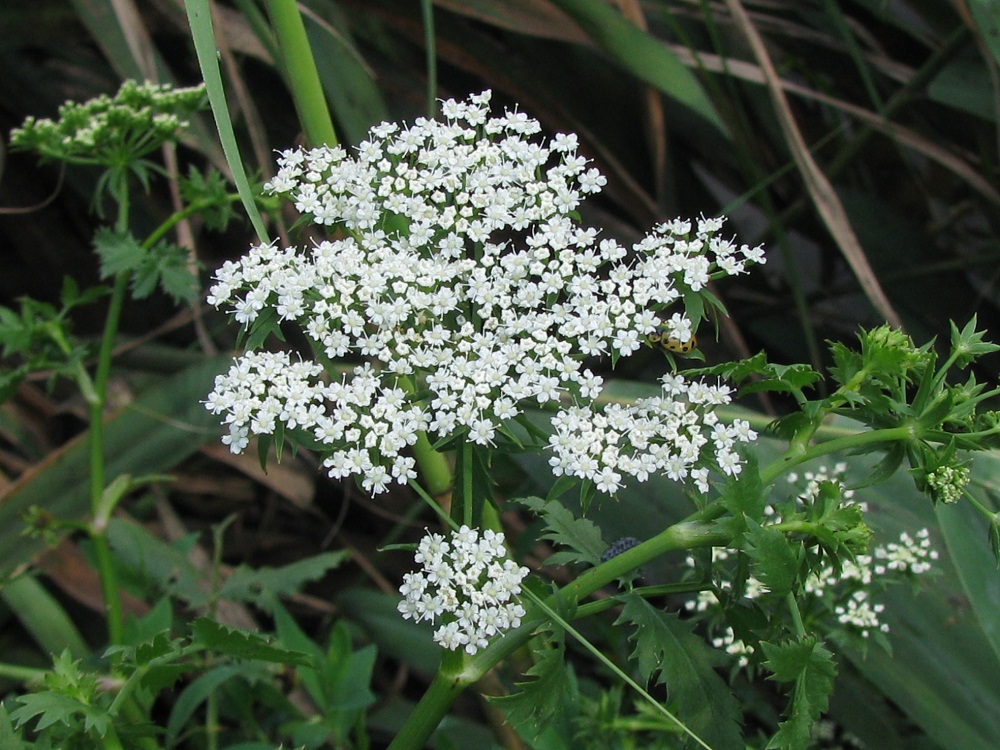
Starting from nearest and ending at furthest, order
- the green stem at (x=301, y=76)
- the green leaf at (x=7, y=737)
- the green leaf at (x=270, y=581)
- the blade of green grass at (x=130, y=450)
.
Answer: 1. the green leaf at (x=7, y=737)
2. the green stem at (x=301, y=76)
3. the green leaf at (x=270, y=581)
4. the blade of green grass at (x=130, y=450)

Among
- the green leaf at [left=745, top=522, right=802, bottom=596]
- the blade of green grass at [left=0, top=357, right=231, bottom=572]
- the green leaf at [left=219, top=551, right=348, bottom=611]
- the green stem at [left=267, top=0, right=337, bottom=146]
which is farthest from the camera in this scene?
the blade of green grass at [left=0, top=357, right=231, bottom=572]

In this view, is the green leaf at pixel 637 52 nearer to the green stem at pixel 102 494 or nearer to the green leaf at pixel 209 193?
the green leaf at pixel 209 193

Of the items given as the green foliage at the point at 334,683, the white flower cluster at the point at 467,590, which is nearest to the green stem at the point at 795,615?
the white flower cluster at the point at 467,590

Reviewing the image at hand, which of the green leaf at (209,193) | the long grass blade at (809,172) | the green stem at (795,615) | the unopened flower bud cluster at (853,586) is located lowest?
the green stem at (795,615)

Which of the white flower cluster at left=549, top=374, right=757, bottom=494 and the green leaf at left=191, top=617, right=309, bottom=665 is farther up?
the white flower cluster at left=549, top=374, right=757, bottom=494

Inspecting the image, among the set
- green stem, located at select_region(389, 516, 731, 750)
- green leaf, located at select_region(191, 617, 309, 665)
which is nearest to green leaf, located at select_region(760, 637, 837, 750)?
green stem, located at select_region(389, 516, 731, 750)

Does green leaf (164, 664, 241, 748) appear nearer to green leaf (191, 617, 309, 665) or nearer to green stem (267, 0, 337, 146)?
green leaf (191, 617, 309, 665)

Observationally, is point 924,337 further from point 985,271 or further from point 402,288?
point 402,288
